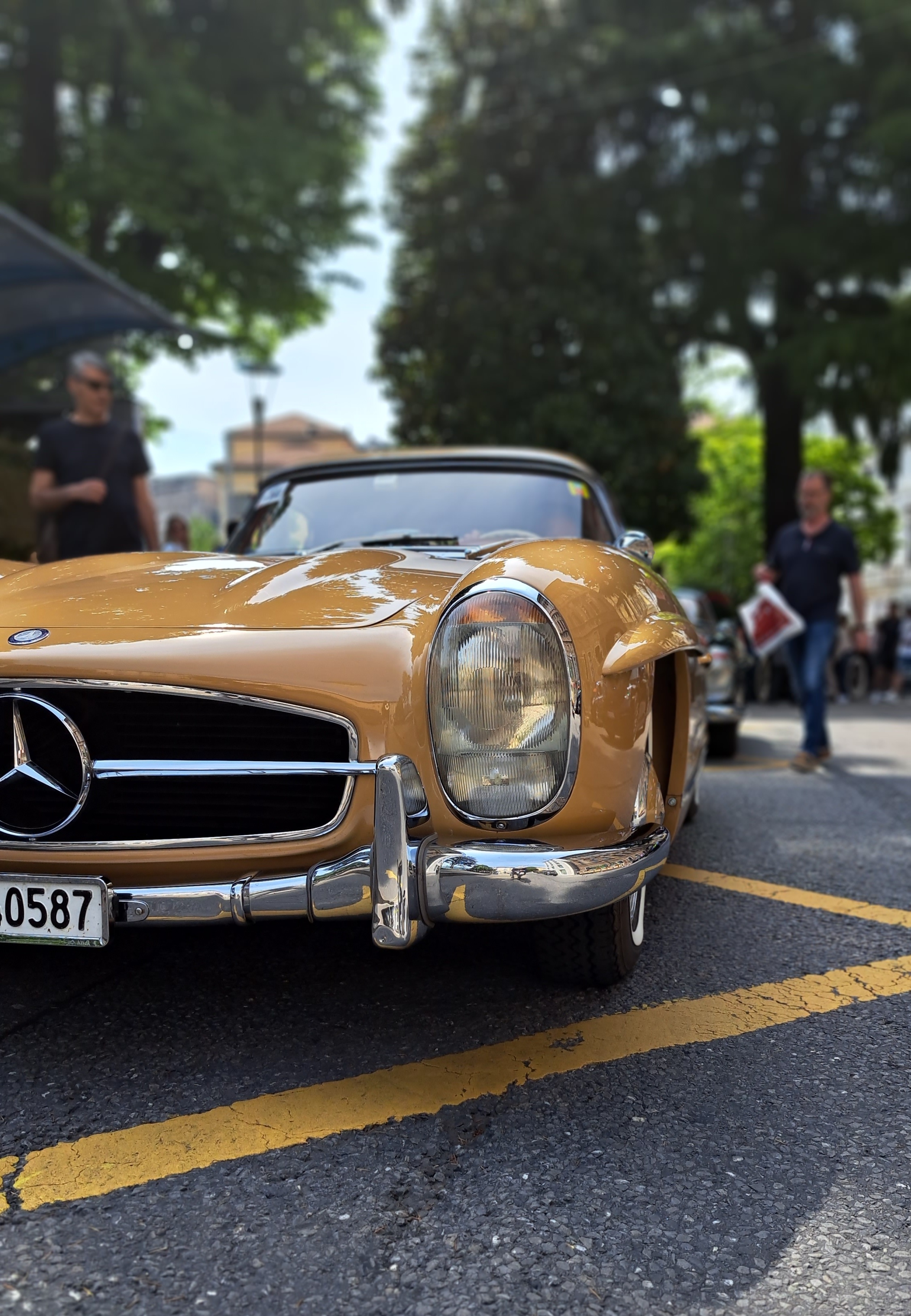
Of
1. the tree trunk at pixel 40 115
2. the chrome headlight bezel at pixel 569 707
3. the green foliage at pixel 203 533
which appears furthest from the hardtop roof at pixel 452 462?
the green foliage at pixel 203 533

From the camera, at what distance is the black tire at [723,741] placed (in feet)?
25.5

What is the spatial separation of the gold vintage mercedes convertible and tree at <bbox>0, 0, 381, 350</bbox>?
43.2 ft

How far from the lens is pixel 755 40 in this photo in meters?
17.5

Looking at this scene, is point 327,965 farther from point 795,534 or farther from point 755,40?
point 755,40

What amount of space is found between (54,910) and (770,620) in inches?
219

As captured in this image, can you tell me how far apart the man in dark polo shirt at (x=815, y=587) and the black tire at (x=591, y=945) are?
15.3ft

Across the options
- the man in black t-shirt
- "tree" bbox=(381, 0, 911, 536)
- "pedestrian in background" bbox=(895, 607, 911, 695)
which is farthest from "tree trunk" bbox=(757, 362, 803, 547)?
the man in black t-shirt

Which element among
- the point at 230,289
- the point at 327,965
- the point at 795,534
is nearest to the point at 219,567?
the point at 327,965

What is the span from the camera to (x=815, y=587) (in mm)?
7031

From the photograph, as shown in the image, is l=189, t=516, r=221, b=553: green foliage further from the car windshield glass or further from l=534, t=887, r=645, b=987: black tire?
l=534, t=887, r=645, b=987: black tire

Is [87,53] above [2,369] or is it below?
above

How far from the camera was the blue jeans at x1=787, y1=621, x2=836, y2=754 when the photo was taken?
700 cm

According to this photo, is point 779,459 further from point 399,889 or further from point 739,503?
point 739,503

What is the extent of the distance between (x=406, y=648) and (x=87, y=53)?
15.2 metres
